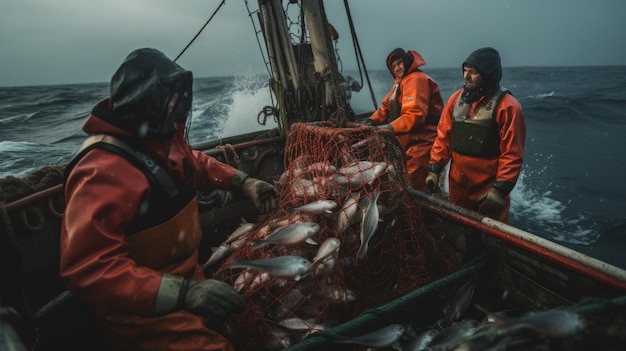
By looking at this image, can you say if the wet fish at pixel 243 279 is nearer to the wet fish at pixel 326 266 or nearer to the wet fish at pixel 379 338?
the wet fish at pixel 326 266

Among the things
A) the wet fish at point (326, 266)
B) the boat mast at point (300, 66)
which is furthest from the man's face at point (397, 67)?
the wet fish at point (326, 266)

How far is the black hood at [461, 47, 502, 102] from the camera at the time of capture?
3844mm

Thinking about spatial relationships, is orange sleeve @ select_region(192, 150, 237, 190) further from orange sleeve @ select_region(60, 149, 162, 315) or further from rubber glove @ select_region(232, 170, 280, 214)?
orange sleeve @ select_region(60, 149, 162, 315)

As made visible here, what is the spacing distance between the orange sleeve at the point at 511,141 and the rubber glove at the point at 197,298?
3214mm

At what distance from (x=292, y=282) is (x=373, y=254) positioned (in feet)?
3.11

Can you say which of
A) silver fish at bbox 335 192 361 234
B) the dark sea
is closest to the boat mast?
silver fish at bbox 335 192 361 234

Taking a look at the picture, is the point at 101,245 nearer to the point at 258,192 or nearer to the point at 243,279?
the point at 243,279

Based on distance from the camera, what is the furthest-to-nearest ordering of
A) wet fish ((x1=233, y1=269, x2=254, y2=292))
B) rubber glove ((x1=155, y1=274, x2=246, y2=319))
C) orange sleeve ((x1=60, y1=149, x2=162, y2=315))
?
1. wet fish ((x1=233, y1=269, x2=254, y2=292))
2. rubber glove ((x1=155, y1=274, x2=246, y2=319))
3. orange sleeve ((x1=60, y1=149, x2=162, y2=315))

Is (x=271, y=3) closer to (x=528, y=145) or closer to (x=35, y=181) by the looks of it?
(x=35, y=181)

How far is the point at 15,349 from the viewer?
1365 mm

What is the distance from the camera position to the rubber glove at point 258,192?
3182 mm

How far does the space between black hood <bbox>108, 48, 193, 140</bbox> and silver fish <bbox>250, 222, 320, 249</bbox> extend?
3.70 feet

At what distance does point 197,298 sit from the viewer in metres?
1.91

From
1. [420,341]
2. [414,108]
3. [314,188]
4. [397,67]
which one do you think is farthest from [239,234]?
[397,67]
